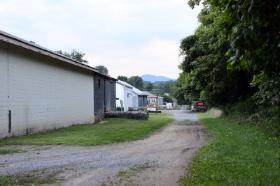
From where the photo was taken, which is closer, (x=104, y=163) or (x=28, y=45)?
(x=104, y=163)

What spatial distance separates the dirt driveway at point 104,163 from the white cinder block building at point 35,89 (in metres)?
5.39

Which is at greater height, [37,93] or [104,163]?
[37,93]

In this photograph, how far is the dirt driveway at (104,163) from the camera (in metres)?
10.1

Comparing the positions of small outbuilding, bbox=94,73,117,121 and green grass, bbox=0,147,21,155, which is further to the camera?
small outbuilding, bbox=94,73,117,121

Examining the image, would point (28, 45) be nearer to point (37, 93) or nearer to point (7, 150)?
point (37, 93)

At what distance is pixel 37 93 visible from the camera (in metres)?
24.9

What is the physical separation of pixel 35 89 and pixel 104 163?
1299 cm

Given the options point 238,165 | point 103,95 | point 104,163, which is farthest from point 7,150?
point 103,95

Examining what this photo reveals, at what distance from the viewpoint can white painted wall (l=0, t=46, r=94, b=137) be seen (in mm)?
21078

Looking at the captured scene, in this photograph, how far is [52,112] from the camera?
27.1 meters

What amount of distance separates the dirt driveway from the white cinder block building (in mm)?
5394

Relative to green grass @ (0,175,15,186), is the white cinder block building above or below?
above

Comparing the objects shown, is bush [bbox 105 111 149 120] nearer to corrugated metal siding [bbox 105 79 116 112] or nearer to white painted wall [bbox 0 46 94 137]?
corrugated metal siding [bbox 105 79 116 112]

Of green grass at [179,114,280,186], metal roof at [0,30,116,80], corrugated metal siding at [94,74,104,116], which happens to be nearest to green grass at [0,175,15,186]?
green grass at [179,114,280,186]
